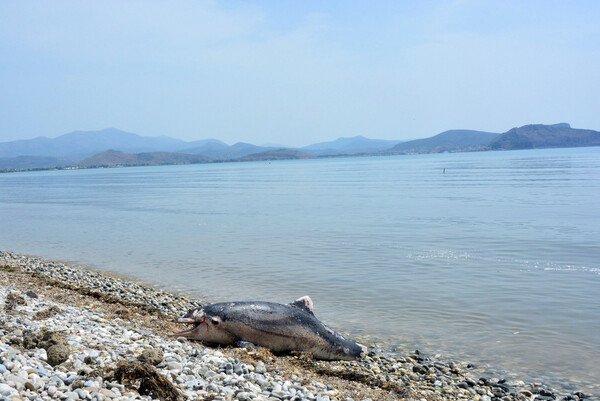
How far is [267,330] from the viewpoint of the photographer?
34.9 feet

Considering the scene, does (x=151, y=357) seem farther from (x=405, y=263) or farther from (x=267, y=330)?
(x=405, y=263)

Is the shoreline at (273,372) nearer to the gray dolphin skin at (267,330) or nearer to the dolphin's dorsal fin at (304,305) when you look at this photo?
the gray dolphin skin at (267,330)

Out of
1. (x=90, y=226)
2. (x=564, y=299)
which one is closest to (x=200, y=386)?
(x=564, y=299)

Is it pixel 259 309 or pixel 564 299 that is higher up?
pixel 259 309

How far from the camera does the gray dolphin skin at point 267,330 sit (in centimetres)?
1054

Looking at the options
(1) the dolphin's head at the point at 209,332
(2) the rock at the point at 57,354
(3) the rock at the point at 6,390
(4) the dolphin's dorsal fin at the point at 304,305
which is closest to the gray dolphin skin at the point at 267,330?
(1) the dolphin's head at the point at 209,332

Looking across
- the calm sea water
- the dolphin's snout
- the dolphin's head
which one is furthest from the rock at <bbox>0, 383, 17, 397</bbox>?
the calm sea water

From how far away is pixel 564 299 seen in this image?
52.0 feet

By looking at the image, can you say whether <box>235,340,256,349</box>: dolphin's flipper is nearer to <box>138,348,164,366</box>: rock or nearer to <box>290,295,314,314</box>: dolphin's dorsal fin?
<box>290,295,314,314</box>: dolphin's dorsal fin

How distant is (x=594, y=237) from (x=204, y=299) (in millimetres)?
20031

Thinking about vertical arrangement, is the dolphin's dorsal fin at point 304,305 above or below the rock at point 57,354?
below

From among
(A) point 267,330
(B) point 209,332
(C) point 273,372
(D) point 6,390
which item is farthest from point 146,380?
(A) point 267,330

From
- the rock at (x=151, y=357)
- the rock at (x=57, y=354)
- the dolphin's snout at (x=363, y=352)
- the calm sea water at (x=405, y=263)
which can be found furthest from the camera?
the calm sea water at (x=405, y=263)

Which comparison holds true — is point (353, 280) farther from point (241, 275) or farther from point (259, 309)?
point (259, 309)
